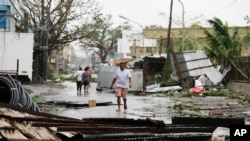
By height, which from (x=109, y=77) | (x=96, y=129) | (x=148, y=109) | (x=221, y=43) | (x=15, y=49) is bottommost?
(x=148, y=109)

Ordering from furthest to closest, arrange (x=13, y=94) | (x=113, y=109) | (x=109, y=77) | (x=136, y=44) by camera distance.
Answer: (x=136, y=44), (x=109, y=77), (x=113, y=109), (x=13, y=94)

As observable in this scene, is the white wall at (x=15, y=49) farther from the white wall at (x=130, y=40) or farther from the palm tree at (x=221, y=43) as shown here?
the white wall at (x=130, y=40)

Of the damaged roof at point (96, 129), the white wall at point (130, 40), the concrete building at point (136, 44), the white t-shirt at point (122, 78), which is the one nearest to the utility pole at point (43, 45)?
the white t-shirt at point (122, 78)

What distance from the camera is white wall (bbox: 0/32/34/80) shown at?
28.8 meters

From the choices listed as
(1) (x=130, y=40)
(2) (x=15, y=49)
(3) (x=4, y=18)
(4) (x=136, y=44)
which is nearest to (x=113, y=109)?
(2) (x=15, y=49)

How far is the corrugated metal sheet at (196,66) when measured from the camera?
29734 millimetres

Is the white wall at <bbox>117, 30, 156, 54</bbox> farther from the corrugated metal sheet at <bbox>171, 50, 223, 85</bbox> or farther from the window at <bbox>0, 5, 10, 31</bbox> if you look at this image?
the corrugated metal sheet at <bbox>171, 50, 223, 85</bbox>

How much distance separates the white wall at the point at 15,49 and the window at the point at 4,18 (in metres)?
3.14

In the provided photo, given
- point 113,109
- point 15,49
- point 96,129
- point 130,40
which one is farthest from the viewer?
point 130,40

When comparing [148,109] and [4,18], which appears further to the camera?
[4,18]

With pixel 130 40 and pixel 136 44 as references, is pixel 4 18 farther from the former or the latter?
pixel 136 44

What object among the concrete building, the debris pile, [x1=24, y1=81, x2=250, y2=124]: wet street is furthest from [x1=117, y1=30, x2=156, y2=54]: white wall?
the debris pile

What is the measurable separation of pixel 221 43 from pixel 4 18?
52.4ft

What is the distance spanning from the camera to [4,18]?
32.2 m
